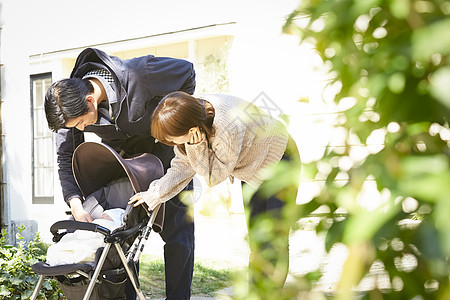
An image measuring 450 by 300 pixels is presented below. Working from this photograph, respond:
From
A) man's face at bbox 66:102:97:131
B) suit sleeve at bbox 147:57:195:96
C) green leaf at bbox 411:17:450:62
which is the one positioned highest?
suit sleeve at bbox 147:57:195:96

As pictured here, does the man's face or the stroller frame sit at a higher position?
the man's face

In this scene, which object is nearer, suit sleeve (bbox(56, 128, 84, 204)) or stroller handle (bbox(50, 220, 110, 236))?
stroller handle (bbox(50, 220, 110, 236))

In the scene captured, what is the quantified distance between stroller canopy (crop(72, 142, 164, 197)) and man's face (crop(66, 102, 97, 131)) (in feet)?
0.49

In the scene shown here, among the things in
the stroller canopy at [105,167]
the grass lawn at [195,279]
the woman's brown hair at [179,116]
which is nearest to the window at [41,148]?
the grass lawn at [195,279]

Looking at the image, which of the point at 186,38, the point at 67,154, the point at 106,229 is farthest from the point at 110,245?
the point at 186,38

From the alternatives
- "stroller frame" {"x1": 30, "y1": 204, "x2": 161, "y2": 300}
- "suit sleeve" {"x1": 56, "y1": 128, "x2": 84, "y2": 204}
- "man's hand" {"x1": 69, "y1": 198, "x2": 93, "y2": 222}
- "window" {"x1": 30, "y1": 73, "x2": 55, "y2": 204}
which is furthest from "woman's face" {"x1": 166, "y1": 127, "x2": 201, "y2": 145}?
"window" {"x1": 30, "y1": 73, "x2": 55, "y2": 204}

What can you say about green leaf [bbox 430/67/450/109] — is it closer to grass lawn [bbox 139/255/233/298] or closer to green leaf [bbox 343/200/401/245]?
green leaf [bbox 343/200/401/245]

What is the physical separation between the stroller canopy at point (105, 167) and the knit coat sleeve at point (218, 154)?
403 millimetres

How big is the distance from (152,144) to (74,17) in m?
6.73

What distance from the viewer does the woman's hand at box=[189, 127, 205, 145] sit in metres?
2.59

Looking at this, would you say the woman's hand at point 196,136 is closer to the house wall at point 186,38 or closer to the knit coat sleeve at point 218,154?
the knit coat sleeve at point 218,154

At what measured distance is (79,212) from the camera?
320cm

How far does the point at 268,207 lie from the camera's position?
280cm

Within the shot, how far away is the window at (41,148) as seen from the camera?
32.6 ft
